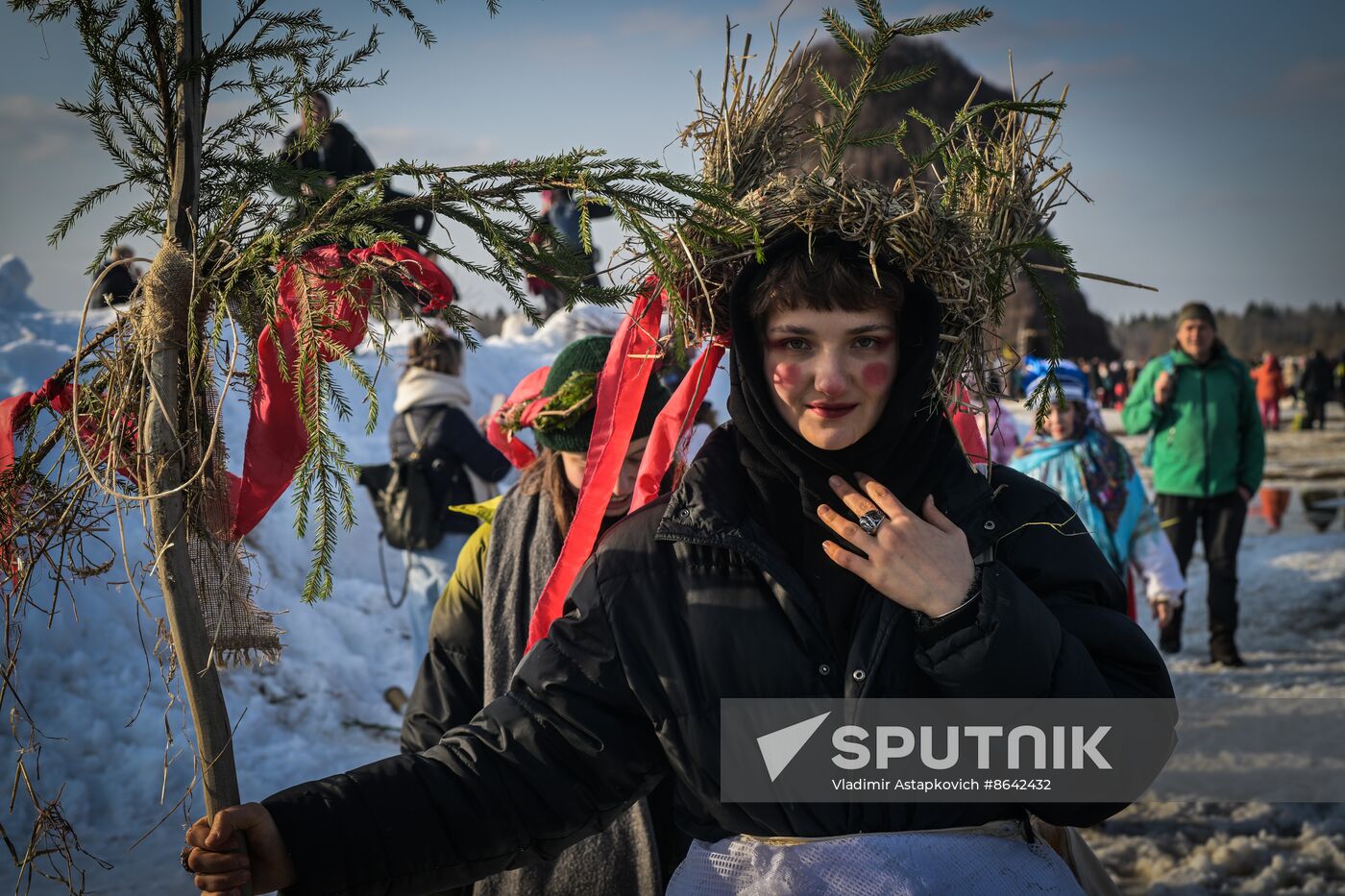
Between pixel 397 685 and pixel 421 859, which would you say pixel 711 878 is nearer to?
pixel 421 859

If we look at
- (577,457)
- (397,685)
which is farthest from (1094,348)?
(577,457)

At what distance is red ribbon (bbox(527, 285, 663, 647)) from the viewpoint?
233cm

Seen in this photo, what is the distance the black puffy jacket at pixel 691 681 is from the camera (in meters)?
1.75

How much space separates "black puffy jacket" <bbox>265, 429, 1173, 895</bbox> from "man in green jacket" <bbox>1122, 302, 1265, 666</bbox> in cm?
586

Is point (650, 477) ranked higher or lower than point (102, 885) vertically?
higher

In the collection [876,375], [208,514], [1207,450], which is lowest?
[1207,450]

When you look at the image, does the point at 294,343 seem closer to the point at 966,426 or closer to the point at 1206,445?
the point at 966,426

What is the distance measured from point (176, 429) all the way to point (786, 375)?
3.52 ft

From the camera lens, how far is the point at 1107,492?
514 cm

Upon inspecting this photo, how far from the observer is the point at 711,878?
1.89 m

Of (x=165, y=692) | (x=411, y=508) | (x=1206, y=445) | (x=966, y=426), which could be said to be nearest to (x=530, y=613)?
(x=966, y=426)

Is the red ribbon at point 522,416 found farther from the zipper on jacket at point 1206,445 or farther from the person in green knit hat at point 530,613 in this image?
the zipper on jacket at point 1206,445

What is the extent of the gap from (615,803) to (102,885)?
11.4 ft

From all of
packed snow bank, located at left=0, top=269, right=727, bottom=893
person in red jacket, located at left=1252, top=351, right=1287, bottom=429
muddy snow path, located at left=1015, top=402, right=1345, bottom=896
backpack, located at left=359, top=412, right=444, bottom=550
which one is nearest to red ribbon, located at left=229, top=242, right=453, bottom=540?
packed snow bank, located at left=0, top=269, right=727, bottom=893
